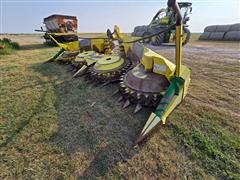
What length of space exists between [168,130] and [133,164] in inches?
28.0

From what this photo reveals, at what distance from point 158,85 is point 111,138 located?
1083mm

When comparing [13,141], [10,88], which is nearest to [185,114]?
[13,141]

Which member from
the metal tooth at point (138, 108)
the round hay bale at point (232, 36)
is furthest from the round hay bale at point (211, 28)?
the metal tooth at point (138, 108)

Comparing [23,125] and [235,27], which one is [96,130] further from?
[235,27]

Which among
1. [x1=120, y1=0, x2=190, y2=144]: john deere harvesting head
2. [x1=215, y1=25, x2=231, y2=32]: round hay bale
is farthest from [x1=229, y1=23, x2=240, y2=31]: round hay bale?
[x1=120, y1=0, x2=190, y2=144]: john deere harvesting head

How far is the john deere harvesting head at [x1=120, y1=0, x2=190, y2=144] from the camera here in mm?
1679

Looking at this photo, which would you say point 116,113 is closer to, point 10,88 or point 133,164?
point 133,164

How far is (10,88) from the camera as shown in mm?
3336

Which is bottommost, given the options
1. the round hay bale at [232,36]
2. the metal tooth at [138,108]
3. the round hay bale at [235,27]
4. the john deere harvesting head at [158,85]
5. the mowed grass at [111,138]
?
the mowed grass at [111,138]

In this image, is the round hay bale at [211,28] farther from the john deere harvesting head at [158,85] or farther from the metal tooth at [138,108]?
the metal tooth at [138,108]

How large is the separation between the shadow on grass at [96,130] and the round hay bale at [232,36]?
50.7ft

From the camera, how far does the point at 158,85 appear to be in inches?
82.6

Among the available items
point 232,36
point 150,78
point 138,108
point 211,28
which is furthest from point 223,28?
point 138,108

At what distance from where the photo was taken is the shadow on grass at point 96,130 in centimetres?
Result: 147
